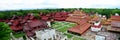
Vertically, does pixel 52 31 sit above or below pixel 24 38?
above

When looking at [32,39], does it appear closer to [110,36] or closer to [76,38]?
[76,38]

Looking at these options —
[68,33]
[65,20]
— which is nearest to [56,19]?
[65,20]

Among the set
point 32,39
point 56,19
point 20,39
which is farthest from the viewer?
point 56,19

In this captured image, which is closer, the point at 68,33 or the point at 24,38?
the point at 24,38

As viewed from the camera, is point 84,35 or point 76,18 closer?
point 84,35

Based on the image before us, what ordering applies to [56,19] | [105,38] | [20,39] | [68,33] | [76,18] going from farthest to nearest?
[56,19] < [76,18] < [68,33] < [20,39] < [105,38]

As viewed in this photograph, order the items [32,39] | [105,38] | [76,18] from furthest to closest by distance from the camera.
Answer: [76,18] < [32,39] < [105,38]

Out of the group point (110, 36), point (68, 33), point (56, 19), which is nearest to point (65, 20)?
point (56, 19)

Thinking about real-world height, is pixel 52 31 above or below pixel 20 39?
above

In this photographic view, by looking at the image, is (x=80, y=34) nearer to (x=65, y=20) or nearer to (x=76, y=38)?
(x=76, y=38)
